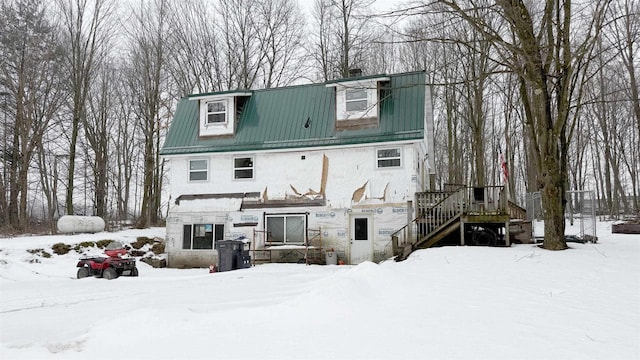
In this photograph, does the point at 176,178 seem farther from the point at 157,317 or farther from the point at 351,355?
the point at 351,355

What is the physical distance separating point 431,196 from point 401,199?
1153mm

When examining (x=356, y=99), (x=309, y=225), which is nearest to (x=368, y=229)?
(x=309, y=225)

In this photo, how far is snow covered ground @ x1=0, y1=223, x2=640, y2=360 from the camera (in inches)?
186

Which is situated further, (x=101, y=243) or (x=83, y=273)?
(x=101, y=243)

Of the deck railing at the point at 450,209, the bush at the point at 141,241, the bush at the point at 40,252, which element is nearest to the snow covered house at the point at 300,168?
the deck railing at the point at 450,209

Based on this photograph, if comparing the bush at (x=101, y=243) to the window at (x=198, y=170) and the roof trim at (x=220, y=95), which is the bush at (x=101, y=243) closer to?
the window at (x=198, y=170)

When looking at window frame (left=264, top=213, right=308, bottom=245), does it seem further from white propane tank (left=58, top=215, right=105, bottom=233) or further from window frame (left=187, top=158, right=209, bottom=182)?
white propane tank (left=58, top=215, right=105, bottom=233)

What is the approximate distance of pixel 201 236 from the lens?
61.3 feet

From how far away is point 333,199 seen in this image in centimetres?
1736

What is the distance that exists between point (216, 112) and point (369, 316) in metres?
15.3

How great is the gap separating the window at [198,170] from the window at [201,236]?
2182mm

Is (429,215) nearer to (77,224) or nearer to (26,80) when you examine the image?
(77,224)

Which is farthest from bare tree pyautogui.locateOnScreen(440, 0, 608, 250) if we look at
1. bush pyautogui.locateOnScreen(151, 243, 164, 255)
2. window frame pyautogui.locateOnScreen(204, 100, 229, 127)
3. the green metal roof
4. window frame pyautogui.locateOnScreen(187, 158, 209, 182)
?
bush pyautogui.locateOnScreen(151, 243, 164, 255)

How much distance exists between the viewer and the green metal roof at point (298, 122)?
16.9m
